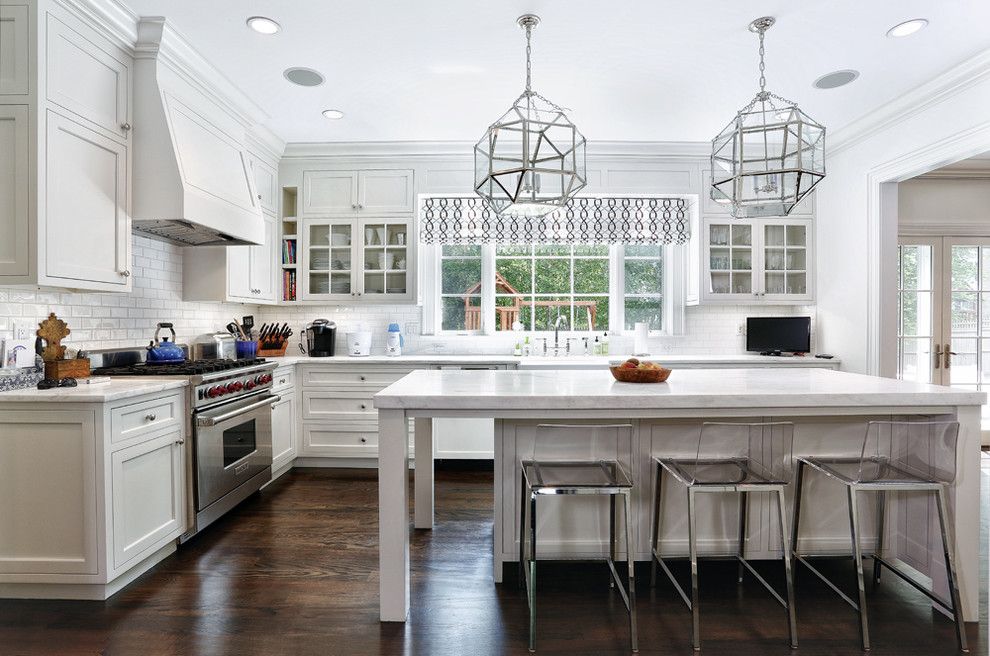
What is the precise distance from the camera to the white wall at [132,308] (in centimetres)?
278

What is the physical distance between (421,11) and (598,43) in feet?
3.24

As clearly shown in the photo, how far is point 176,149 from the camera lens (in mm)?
3014

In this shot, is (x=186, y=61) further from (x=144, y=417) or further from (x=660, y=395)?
(x=660, y=395)

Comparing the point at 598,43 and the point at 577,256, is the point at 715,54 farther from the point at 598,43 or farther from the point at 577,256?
the point at 577,256

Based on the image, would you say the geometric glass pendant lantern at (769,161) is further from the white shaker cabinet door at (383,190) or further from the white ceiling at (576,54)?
the white shaker cabinet door at (383,190)

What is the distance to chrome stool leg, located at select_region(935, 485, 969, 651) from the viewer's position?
2.04 m

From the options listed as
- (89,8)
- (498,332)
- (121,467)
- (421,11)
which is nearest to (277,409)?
(121,467)

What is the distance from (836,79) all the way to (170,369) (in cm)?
444

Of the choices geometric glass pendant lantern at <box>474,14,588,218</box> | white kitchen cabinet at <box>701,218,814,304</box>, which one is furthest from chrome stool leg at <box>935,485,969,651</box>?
white kitchen cabinet at <box>701,218,814,304</box>

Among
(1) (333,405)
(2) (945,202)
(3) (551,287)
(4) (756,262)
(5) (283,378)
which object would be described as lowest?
(1) (333,405)

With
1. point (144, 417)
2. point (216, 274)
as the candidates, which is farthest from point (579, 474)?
point (216, 274)

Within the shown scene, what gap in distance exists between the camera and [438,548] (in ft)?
9.59

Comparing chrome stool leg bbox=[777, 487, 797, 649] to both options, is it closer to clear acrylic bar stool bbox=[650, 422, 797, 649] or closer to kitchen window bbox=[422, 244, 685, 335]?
clear acrylic bar stool bbox=[650, 422, 797, 649]

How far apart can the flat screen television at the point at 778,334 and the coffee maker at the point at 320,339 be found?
147 inches
